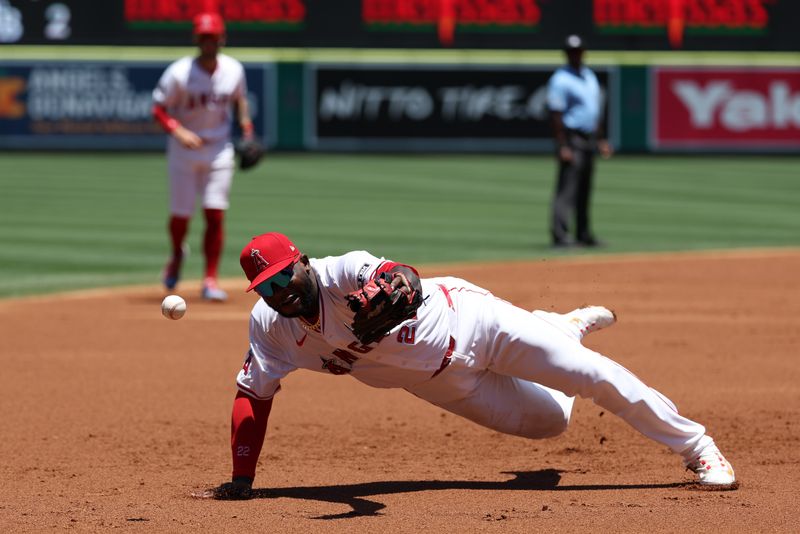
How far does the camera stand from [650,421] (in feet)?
17.9

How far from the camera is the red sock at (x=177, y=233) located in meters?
10.8

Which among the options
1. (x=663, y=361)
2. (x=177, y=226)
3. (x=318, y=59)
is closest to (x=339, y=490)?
(x=663, y=361)

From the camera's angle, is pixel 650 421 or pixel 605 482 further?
pixel 605 482

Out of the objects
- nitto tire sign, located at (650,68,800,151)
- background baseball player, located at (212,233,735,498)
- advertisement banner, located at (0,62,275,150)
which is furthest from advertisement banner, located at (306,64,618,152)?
background baseball player, located at (212,233,735,498)

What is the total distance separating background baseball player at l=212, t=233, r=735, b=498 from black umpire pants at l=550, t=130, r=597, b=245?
831cm

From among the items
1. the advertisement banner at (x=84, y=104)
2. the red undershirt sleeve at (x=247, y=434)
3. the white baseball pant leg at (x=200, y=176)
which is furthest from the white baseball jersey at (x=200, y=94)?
the advertisement banner at (x=84, y=104)

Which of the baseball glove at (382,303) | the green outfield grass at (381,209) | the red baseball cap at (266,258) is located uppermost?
the red baseball cap at (266,258)

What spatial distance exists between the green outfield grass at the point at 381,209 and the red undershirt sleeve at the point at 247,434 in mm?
6236

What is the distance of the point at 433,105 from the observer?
25109 mm

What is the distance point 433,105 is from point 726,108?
5.07 m

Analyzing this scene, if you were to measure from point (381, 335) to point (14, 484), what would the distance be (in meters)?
1.78

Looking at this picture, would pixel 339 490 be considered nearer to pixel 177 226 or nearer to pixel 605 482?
pixel 605 482

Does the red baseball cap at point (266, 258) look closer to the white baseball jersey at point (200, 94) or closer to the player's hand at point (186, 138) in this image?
the player's hand at point (186, 138)

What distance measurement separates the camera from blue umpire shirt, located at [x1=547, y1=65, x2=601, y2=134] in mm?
13914
